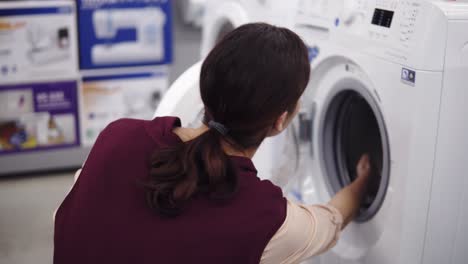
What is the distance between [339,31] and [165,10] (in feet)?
4.89

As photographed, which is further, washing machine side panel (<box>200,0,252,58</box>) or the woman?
washing machine side panel (<box>200,0,252,58</box>)

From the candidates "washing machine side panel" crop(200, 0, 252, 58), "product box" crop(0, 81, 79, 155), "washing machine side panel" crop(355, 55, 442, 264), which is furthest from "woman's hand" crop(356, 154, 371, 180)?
"product box" crop(0, 81, 79, 155)

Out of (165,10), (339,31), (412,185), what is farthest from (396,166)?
(165,10)

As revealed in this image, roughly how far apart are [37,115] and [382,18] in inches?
74.1

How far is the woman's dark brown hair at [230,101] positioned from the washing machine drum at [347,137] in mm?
621

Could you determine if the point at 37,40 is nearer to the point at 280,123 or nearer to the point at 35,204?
the point at 35,204

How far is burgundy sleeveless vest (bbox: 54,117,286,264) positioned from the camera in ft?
3.40

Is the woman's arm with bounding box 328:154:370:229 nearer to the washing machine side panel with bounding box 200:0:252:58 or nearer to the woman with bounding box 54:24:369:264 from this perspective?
the woman with bounding box 54:24:369:264

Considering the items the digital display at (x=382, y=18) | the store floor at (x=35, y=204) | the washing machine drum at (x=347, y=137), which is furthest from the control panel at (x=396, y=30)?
the store floor at (x=35, y=204)

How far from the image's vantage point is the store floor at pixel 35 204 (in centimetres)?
228

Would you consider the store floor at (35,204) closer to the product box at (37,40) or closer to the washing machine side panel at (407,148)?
the product box at (37,40)

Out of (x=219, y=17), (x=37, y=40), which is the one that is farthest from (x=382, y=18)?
(x=37, y=40)

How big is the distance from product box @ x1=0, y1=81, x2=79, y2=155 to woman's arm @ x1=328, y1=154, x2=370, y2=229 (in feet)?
5.44

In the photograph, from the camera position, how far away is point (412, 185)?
1327 millimetres
